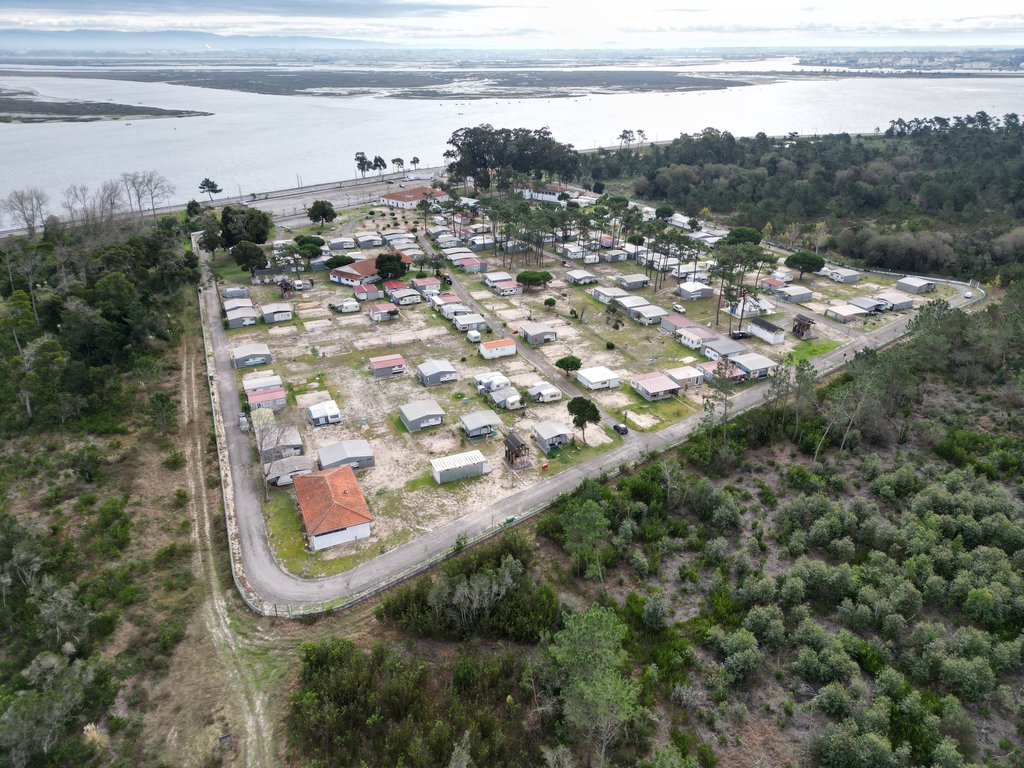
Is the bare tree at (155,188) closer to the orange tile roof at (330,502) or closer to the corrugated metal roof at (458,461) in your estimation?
the orange tile roof at (330,502)

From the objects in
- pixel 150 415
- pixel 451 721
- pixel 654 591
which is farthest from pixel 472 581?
pixel 150 415

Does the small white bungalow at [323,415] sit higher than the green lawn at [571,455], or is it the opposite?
the small white bungalow at [323,415]

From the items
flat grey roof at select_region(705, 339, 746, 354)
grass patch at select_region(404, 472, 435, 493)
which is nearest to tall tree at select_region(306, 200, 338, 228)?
flat grey roof at select_region(705, 339, 746, 354)

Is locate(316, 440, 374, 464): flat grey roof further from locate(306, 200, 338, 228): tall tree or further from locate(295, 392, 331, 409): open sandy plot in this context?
locate(306, 200, 338, 228): tall tree

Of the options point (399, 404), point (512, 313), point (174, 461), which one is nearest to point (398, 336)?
point (512, 313)

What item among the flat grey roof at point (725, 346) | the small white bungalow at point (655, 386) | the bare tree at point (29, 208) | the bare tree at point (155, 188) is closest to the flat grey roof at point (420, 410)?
the small white bungalow at point (655, 386)

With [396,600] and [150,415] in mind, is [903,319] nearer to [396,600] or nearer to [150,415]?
[396,600]
